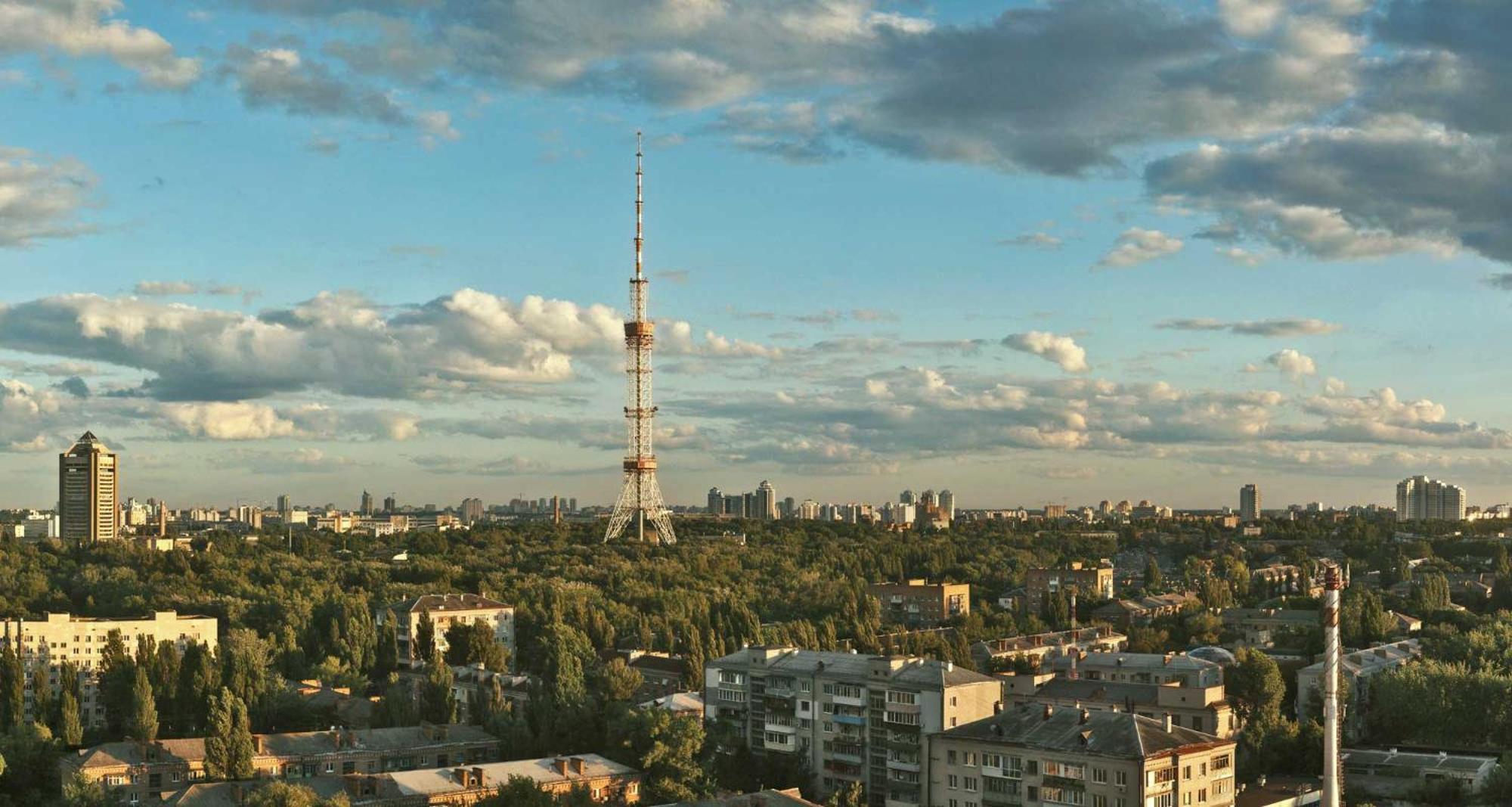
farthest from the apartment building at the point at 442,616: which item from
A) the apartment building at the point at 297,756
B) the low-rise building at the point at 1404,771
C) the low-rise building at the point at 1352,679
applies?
the low-rise building at the point at 1404,771

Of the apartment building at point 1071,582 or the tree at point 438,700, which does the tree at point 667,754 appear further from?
the apartment building at point 1071,582

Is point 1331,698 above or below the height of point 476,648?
above

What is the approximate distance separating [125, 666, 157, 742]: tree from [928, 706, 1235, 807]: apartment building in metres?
18.4

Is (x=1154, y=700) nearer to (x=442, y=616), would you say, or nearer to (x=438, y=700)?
(x=438, y=700)

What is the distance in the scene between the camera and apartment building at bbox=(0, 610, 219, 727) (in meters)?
46.1

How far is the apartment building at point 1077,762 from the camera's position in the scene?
27469 mm

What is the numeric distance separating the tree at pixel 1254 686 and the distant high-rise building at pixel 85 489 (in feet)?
284

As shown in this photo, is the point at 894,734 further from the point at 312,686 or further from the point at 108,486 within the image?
the point at 108,486

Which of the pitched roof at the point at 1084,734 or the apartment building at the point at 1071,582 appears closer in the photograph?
the pitched roof at the point at 1084,734

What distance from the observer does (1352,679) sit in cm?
4259

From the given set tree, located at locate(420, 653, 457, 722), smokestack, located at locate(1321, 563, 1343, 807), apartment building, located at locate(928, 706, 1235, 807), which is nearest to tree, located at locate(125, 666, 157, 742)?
tree, located at locate(420, 653, 457, 722)

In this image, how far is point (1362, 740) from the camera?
134ft

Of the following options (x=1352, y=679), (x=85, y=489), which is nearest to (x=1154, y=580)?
(x=1352, y=679)

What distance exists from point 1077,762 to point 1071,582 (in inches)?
1800
